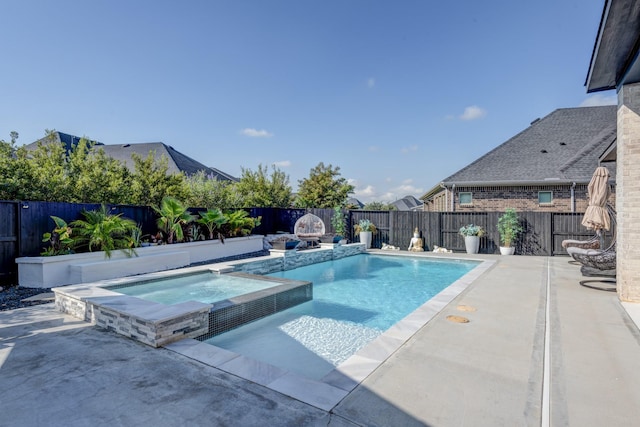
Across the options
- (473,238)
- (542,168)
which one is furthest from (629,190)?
(542,168)

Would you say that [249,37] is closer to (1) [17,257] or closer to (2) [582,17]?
(1) [17,257]

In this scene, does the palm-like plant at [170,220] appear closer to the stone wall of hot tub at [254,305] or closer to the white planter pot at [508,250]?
the stone wall of hot tub at [254,305]

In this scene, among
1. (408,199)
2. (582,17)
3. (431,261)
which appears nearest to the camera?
(582,17)

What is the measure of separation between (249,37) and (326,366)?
10457mm

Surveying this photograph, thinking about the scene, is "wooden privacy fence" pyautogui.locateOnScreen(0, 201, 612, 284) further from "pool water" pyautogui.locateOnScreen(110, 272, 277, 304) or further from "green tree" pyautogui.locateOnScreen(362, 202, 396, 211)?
"green tree" pyautogui.locateOnScreen(362, 202, 396, 211)

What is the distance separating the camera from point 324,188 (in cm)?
2544

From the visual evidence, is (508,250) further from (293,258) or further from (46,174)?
(46,174)

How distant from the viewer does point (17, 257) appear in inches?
265

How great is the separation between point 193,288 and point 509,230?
420 inches

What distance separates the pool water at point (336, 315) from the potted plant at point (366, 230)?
3083 millimetres

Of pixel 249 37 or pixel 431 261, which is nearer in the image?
pixel 249 37

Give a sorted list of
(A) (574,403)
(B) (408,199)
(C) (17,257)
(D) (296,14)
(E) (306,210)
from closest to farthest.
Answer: (A) (574,403)
(C) (17,257)
(D) (296,14)
(E) (306,210)
(B) (408,199)

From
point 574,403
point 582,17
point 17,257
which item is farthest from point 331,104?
point 574,403

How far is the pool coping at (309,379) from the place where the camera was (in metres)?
2.55
